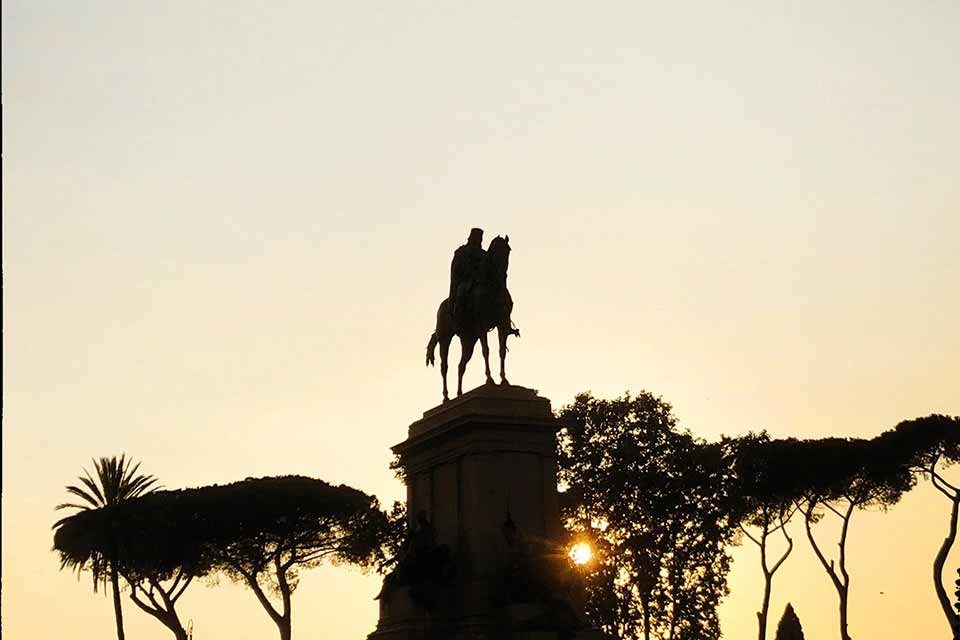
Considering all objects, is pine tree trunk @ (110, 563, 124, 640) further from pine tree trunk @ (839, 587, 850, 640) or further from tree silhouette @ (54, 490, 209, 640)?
pine tree trunk @ (839, 587, 850, 640)

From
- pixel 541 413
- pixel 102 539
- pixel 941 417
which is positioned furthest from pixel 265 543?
pixel 541 413

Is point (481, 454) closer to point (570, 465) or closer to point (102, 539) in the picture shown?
point (570, 465)

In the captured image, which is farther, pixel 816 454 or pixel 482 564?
pixel 816 454

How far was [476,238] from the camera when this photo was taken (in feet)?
89.9

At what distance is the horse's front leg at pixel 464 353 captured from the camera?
27.6 m

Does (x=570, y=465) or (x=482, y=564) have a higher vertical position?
(x=570, y=465)

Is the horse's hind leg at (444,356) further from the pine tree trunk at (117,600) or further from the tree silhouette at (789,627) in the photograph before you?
the tree silhouette at (789,627)

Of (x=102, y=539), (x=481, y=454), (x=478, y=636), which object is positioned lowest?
(x=478, y=636)

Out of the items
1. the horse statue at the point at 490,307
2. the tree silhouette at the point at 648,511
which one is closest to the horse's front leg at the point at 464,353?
the horse statue at the point at 490,307

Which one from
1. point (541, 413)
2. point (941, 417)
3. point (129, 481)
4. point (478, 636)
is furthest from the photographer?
point (129, 481)

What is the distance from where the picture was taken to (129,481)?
2277 inches

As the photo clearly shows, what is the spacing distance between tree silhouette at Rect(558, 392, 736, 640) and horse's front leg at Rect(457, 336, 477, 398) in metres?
24.7

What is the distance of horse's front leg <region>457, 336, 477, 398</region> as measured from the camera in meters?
27.6

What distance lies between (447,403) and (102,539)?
3104 centimetres
